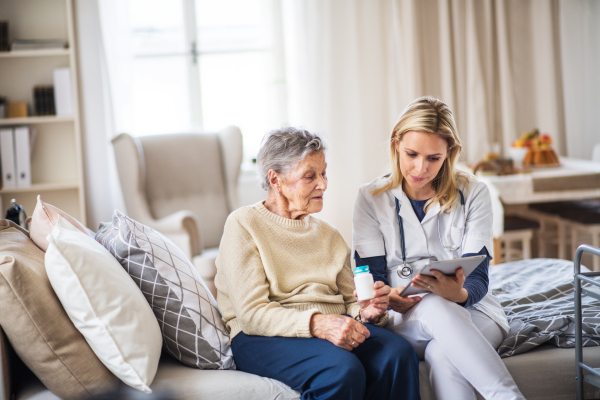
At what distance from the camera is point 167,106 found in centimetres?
394

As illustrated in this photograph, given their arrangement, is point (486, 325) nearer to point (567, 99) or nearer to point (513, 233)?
point (513, 233)

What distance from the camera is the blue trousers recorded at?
1279mm

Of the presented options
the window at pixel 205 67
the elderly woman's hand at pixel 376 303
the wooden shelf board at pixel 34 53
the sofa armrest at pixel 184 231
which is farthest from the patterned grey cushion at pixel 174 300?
the window at pixel 205 67

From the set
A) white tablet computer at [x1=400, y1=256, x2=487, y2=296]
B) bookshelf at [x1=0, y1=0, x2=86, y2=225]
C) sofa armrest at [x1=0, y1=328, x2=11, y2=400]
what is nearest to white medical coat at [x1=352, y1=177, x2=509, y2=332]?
white tablet computer at [x1=400, y1=256, x2=487, y2=296]

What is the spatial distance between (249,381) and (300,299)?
256 millimetres

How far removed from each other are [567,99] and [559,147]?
0.35 meters

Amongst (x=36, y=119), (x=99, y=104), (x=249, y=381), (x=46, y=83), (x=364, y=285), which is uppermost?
(x=46, y=83)

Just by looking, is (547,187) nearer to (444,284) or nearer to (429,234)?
(429,234)

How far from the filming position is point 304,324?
1377mm

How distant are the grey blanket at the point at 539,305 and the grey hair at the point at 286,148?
0.76 meters

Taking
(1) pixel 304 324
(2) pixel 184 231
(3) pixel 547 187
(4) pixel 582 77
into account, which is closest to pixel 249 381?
(1) pixel 304 324

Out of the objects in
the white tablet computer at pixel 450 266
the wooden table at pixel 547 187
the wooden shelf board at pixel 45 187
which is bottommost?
the white tablet computer at pixel 450 266

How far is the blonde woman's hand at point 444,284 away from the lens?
4.71ft

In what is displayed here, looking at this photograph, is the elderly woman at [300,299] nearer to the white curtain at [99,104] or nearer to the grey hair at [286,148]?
the grey hair at [286,148]
